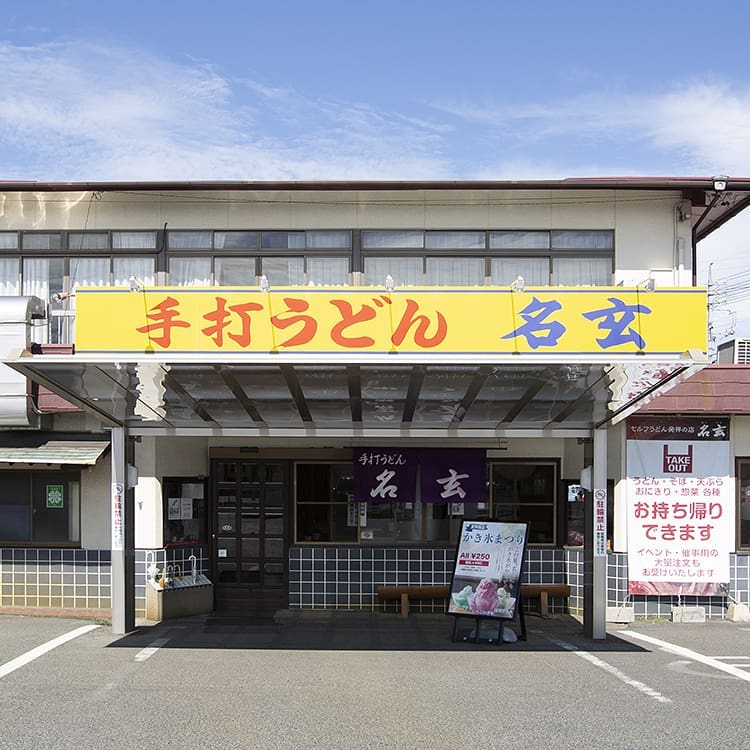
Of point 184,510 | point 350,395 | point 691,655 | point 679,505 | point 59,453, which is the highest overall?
point 350,395

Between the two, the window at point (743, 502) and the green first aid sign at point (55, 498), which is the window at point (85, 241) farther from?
the window at point (743, 502)

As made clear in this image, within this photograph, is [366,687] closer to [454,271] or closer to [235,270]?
[454,271]

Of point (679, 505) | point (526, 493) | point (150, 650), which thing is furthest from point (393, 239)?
point (150, 650)

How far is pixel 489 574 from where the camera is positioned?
37.6ft

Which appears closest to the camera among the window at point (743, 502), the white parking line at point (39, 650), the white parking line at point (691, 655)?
the white parking line at point (39, 650)

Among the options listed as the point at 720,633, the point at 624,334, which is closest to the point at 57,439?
the point at 624,334

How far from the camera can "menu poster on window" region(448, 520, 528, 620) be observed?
1127 centimetres

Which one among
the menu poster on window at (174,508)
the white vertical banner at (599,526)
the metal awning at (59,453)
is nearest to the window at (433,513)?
the menu poster on window at (174,508)

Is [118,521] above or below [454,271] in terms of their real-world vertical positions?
below

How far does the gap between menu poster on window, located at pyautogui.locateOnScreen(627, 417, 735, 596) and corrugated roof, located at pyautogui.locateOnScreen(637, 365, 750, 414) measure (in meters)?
0.33

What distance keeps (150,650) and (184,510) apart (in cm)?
380

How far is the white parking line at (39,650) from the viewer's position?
31.4 ft

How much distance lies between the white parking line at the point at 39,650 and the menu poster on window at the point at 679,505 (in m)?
7.95

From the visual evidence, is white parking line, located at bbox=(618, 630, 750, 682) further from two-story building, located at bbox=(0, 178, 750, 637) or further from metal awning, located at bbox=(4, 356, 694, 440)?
metal awning, located at bbox=(4, 356, 694, 440)
